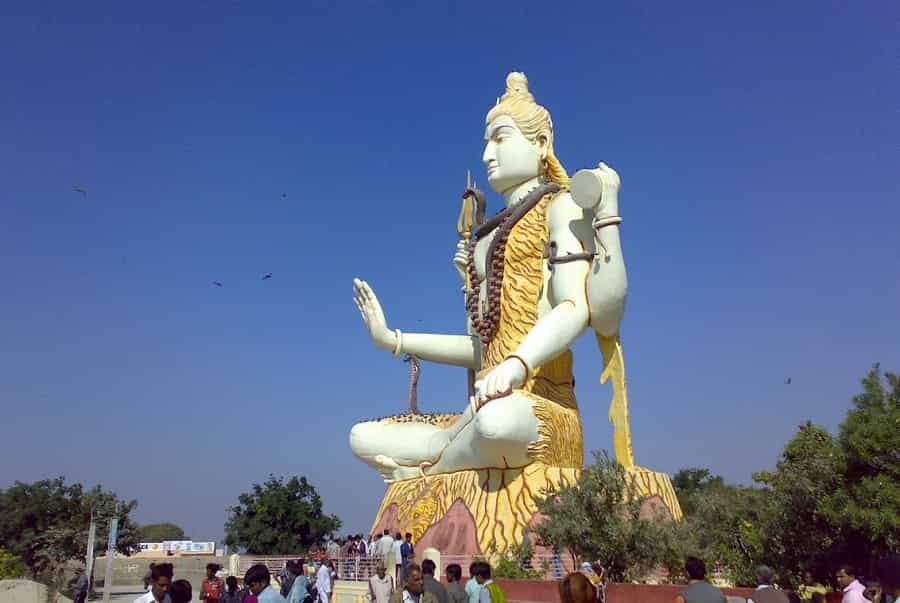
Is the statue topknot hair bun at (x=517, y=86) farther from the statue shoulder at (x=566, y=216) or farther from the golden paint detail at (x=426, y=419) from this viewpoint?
the golden paint detail at (x=426, y=419)

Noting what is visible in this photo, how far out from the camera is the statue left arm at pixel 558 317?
11680mm

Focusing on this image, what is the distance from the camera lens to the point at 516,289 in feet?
43.7

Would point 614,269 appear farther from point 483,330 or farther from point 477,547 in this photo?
point 477,547

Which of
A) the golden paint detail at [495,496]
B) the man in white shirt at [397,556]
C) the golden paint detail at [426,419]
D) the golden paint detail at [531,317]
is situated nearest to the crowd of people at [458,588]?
the man in white shirt at [397,556]

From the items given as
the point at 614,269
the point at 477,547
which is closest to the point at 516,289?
the point at 614,269

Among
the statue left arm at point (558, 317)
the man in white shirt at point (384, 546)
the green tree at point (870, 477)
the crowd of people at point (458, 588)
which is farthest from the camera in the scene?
the statue left arm at point (558, 317)

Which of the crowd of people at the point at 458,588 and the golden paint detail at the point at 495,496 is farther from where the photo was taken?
the golden paint detail at the point at 495,496

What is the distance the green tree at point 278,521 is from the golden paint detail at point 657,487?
14.2 metres

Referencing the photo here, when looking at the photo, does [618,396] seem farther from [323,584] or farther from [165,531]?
[165,531]

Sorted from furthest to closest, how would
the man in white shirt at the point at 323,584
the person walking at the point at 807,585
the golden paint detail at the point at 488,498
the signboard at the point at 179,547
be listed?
the signboard at the point at 179,547 < the golden paint detail at the point at 488,498 < the man in white shirt at the point at 323,584 < the person walking at the point at 807,585

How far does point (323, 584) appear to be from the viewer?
365 inches

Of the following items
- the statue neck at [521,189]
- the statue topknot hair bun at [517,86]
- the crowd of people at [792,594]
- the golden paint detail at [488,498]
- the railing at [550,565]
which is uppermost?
the statue topknot hair bun at [517,86]

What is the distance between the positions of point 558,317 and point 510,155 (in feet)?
9.83

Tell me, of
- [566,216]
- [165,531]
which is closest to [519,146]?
[566,216]
